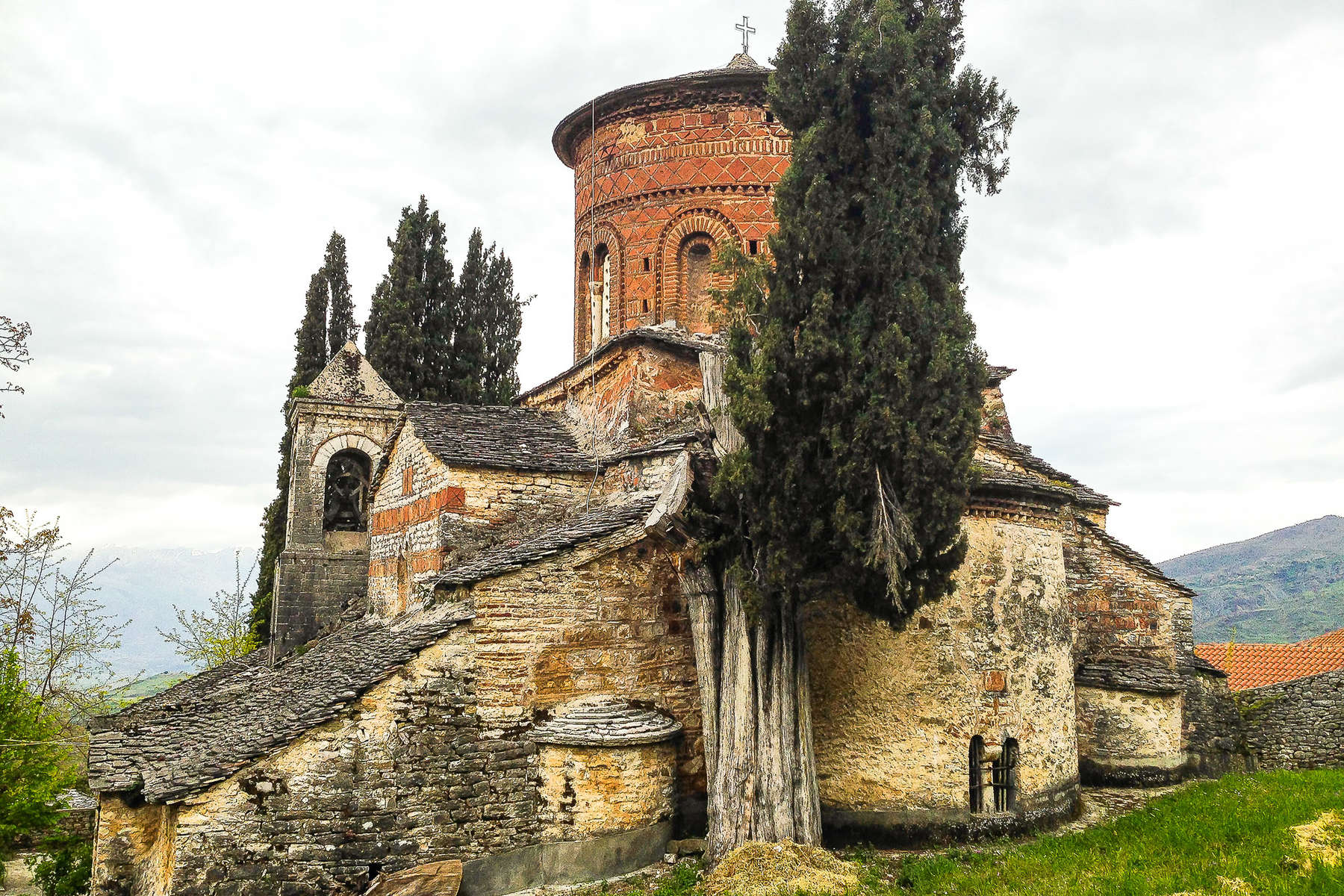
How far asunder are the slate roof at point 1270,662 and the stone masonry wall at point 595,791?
15897 mm

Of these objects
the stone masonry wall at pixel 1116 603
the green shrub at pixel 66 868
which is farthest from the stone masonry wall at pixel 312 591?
the stone masonry wall at pixel 1116 603

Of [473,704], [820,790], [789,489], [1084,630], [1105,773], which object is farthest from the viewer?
[1084,630]

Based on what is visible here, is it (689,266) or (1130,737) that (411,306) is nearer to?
(689,266)

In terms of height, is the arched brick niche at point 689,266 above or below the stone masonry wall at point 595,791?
above

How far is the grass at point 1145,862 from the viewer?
6.99 meters

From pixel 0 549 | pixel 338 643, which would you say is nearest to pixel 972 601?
pixel 338 643

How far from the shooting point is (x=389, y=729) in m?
8.08

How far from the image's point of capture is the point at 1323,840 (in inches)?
310

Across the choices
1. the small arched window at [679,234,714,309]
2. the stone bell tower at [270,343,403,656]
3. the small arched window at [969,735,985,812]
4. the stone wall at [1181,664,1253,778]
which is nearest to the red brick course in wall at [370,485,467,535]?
the stone bell tower at [270,343,403,656]

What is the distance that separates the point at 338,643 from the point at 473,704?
4138mm

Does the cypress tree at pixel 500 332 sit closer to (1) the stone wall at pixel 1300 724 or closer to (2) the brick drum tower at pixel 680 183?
(2) the brick drum tower at pixel 680 183

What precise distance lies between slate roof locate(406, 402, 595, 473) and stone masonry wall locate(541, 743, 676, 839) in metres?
3.59

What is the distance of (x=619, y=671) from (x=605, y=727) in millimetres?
662

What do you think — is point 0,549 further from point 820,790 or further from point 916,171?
point 916,171
